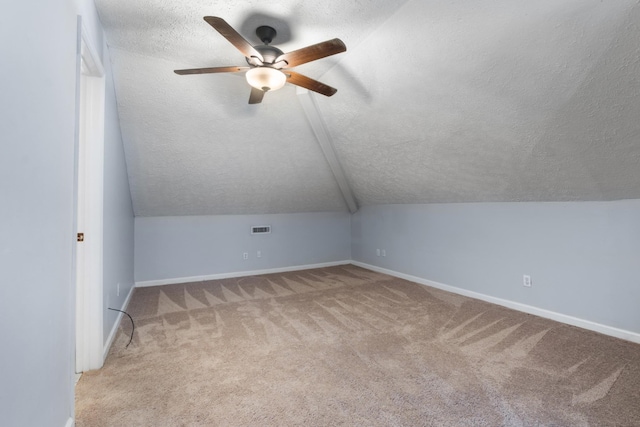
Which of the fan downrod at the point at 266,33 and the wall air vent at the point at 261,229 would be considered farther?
A: the wall air vent at the point at 261,229

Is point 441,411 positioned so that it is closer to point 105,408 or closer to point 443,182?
point 105,408

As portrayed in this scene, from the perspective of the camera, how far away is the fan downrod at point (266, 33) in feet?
7.34

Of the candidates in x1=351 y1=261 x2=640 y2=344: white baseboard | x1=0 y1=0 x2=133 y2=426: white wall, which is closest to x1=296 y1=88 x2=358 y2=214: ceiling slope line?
x1=351 y1=261 x2=640 y2=344: white baseboard

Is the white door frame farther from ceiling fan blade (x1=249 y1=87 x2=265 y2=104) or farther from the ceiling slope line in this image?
the ceiling slope line

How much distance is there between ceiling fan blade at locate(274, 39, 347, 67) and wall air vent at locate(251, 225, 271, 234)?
134 inches

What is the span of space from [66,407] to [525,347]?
294 cm

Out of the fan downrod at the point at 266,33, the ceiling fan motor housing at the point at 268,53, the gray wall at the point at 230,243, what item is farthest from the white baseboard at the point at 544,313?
the fan downrod at the point at 266,33

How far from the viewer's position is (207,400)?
1.75m

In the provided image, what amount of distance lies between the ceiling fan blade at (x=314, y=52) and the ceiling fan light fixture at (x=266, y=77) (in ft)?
0.28

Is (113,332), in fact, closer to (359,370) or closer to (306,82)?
(359,370)

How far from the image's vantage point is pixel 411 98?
8.93ft

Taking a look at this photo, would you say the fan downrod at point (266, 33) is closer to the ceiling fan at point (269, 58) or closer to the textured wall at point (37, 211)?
the ceiling fan at point (269, 58)

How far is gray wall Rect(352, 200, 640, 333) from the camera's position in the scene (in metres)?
2.53

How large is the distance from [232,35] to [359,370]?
226 cm
